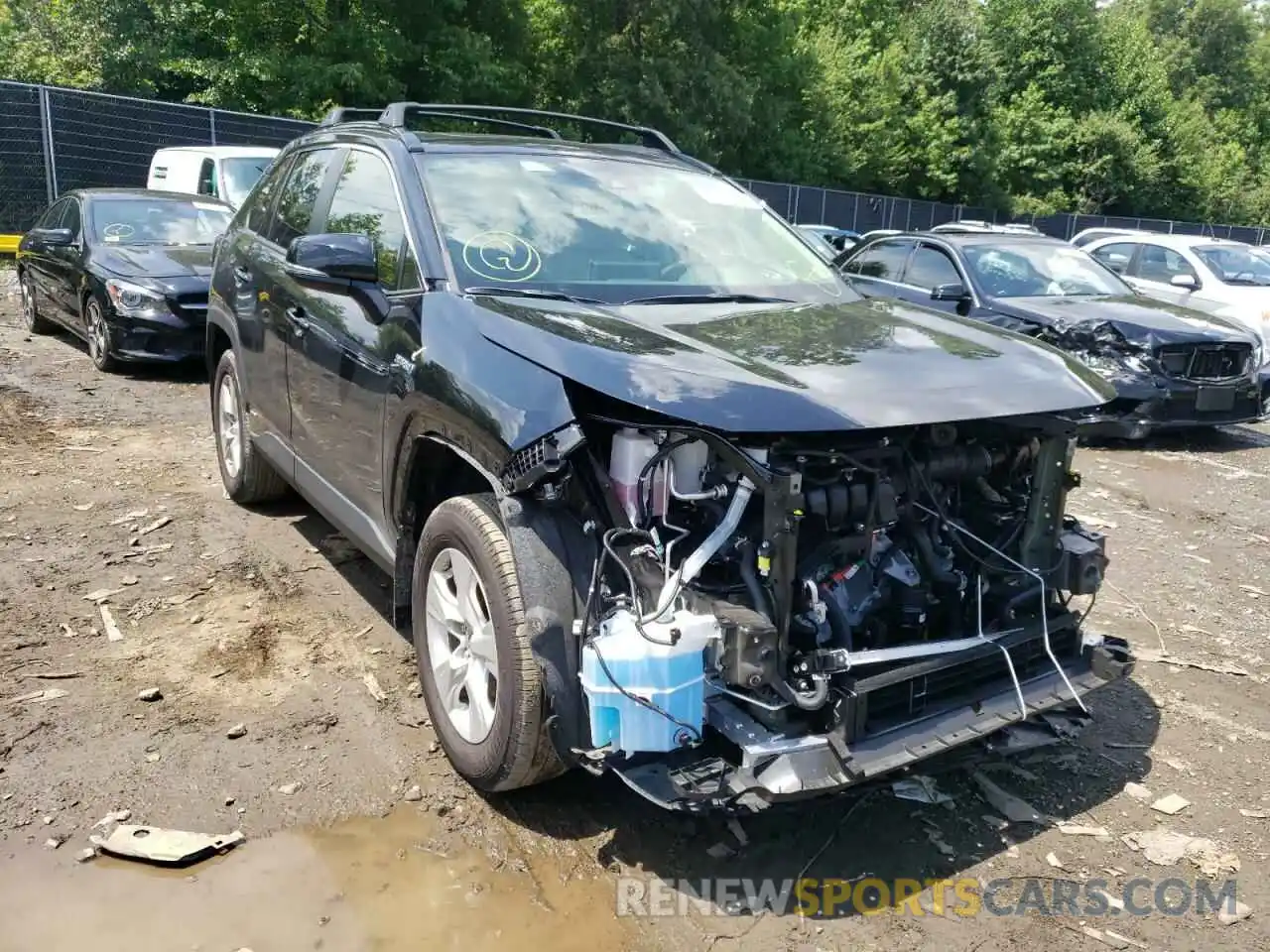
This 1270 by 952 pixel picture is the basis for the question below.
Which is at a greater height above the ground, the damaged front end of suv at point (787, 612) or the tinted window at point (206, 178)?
the tinted window at point (206, 178)

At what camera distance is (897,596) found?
10.2ft

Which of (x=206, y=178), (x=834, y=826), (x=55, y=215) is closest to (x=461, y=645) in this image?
(x=834, y=826)

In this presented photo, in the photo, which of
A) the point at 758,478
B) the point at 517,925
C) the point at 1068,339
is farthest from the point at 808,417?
the point at 1068,339

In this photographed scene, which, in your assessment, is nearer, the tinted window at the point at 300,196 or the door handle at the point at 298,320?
the door handle at the point at 298,320

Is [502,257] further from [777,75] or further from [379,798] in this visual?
[777,75]

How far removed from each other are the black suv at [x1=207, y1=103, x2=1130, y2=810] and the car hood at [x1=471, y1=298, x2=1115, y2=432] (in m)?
0.01

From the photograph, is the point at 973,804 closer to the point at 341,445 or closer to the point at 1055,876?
the point at 1055,876

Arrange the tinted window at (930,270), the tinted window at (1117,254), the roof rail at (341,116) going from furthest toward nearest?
the tinted window at (1117,254), the tinted window at (930,270), the roof rail at (341,116)

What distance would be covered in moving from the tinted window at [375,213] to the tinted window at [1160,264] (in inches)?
426

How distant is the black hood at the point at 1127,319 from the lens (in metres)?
8.34

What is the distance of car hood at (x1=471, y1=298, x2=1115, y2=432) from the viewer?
8.63 ft

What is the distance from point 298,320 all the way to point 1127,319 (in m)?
7.04

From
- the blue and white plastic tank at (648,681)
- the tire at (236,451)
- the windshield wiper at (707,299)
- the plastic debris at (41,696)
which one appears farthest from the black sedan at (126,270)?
the blue and white plastic tank at (648,681)

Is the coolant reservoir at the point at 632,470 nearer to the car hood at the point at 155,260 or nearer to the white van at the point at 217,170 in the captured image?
the car hood at the point at 155,260
